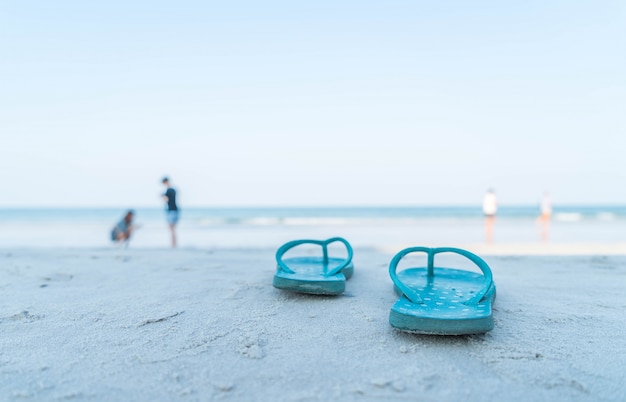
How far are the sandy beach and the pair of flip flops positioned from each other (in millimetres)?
106

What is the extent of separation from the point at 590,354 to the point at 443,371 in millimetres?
772

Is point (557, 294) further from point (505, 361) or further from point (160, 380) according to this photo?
point (160, 380)

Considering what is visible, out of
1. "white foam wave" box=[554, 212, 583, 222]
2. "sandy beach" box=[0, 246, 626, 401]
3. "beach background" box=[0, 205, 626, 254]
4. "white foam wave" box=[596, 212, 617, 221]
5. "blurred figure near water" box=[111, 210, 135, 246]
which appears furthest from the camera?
"white foam wave" box=[596, 212, 617, 221]

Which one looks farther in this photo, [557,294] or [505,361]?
[557,294]

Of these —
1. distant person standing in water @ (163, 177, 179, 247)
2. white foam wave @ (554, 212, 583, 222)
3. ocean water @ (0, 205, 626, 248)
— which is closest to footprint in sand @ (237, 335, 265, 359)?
distant person standing in water @ (163, 177, 179, 247)

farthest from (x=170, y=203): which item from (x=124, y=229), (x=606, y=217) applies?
(x=606, y=217)

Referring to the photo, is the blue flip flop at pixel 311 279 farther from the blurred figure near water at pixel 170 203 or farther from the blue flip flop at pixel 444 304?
the blurred figure near water at pixel 170 203

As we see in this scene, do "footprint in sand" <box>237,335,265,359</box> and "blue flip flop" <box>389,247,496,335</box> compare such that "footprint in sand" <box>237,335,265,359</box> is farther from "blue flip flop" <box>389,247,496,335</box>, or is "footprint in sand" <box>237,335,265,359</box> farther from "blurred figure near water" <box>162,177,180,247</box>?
"blurred figure near water" <box>162,177,180,247</box>

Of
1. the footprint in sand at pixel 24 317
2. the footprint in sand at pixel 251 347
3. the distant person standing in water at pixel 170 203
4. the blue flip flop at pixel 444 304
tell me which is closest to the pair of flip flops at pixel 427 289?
the blue flip flop at pixel 444 304

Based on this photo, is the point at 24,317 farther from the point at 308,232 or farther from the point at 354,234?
the point at 308,232

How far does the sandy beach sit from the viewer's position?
5.11 feet

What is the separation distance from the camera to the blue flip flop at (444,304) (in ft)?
6.06

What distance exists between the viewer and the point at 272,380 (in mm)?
1627

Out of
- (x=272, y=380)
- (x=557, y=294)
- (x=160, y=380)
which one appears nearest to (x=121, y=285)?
(x=160, y=380)
